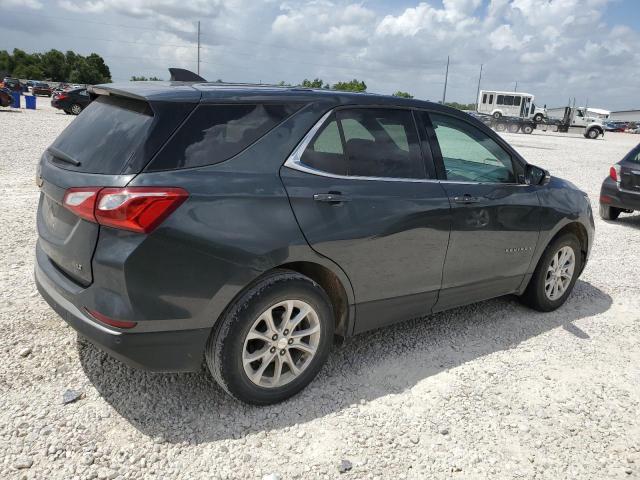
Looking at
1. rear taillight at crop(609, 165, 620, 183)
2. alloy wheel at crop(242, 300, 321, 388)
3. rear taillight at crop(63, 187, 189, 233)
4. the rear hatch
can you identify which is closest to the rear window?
the rear hatch

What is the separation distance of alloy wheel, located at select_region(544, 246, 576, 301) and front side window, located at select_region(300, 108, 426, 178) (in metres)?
1.91

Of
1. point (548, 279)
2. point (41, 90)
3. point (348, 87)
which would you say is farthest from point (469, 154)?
point (41, 90)

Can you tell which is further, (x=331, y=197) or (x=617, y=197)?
(x=617, y=197)

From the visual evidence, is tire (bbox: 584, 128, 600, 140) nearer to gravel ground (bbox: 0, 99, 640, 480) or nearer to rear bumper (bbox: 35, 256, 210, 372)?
gravel ground (bbox: 0, 99, 640, 480)

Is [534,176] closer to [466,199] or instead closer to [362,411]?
[466,199]

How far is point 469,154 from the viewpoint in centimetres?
421

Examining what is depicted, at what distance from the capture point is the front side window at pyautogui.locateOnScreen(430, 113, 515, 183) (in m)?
3.80

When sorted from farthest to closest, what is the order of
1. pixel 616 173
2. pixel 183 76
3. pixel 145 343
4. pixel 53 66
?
1. pixel 53 66
2. pixel 616 173
3. pixel 183 76
4. pixel 145 343

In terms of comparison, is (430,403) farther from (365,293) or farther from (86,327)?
(86,327)

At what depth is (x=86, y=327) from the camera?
2621 mm

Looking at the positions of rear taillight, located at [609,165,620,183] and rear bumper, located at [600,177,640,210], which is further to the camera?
rear taillight, located at [609,165,620,183]

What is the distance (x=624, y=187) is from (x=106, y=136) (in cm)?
861

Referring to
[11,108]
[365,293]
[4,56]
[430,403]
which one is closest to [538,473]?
[430,403]

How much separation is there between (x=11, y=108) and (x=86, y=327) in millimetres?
32276
